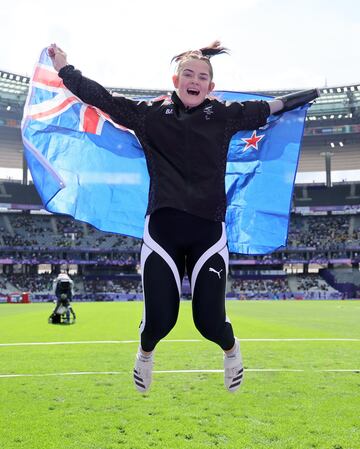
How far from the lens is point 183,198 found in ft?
14.5

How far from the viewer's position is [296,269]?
75500mm

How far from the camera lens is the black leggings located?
4.34 metres

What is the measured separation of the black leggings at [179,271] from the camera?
4.34 meters

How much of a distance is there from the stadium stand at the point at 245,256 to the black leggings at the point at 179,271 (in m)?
57.4

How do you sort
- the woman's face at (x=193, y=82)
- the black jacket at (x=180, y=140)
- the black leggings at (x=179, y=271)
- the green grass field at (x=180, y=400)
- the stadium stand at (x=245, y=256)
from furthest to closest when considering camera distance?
the stadium stand at (x=245, y=256)
the green grass field at (x=180, y=400)
the woman's face at (x=193, y=82)
the black jacket at (x=180, y=140)
the black leggings at (x=179, y=271)

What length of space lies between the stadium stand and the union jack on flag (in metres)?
55.5

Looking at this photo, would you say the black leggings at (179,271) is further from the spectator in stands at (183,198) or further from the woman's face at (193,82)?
the woman's face at (193,82)

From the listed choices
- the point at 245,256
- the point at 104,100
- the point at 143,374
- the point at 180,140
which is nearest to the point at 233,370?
the point at 143,374

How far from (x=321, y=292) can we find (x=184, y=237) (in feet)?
201

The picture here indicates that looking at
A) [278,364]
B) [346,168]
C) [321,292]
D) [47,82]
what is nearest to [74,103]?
[47,82]

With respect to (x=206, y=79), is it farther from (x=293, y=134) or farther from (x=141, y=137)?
(x=293, y=134)

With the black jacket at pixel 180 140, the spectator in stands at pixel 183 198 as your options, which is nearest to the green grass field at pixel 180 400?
the spectator in stands at pixel 183 198

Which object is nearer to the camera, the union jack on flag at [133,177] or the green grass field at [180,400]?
the green grass field at [180,400]

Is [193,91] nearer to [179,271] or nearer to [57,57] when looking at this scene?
[57,57]
